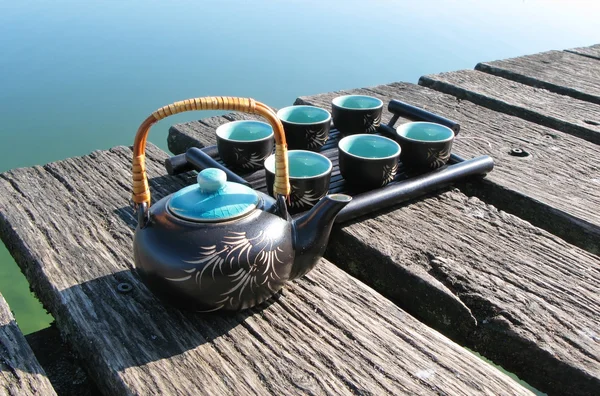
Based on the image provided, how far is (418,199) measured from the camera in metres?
1.12

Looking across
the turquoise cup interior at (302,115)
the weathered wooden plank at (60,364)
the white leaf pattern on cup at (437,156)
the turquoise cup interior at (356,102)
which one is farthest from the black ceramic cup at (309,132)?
the weathered wooden plank at (60,364)

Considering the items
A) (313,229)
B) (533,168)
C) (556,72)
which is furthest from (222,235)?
(556,72)

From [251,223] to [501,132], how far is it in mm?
974

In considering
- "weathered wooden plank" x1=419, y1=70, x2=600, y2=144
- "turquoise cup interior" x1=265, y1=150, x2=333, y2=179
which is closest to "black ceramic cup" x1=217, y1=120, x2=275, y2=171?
"turquoise cup interior" x1=265, y1=150, x2=333, y2=179

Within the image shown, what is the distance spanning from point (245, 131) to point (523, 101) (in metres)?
0.97

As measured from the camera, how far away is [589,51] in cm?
230

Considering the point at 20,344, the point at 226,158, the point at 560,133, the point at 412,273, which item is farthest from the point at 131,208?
the point at 560,133

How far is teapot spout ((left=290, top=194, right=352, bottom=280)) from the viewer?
786 mm

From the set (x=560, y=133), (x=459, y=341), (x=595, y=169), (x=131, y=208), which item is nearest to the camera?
(x=459, y=341)

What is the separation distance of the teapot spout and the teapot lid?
0.08m

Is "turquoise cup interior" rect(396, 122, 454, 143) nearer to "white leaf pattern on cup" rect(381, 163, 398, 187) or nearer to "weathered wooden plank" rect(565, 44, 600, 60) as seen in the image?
"white leaf pattern on cup" rect(381, 163, 398, 187)

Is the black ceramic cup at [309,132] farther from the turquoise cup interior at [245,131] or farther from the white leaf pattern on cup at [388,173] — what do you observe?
the white leaf pattern on cup at [388,173]

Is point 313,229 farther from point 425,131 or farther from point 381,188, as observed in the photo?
point 425,131

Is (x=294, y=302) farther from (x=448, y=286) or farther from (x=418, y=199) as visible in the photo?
(x=418, y=199)
